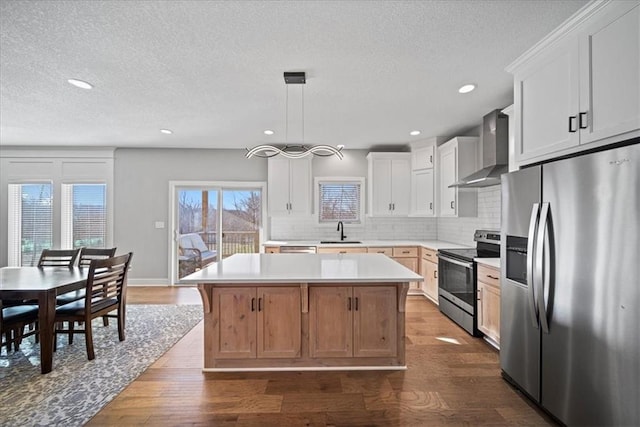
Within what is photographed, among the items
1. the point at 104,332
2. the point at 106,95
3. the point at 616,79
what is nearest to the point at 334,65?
the point at 616,79

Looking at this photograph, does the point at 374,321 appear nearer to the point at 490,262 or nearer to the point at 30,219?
the point at 490,262

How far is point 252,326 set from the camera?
98.3 inches

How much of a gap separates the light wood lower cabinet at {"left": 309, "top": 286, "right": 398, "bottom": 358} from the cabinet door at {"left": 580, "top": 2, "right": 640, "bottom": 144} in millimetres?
1718

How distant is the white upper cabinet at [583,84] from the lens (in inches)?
60.2

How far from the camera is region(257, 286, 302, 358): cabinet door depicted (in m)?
2.50

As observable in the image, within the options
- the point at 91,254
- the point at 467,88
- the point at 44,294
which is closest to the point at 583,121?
the point at 467,88

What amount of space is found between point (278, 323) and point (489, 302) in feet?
6.81

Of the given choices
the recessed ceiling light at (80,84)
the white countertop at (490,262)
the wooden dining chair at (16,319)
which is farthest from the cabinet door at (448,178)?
the wooden dining chair at (16,319)

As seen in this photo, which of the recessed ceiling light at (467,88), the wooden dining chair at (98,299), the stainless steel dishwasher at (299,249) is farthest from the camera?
the stainless steel dishwasher at (299,249)

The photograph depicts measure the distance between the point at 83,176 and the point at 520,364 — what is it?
6.80 m

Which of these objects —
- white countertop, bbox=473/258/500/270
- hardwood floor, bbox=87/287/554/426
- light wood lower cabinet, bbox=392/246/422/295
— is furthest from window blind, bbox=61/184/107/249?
white countertop, bbox=473/258/500/270

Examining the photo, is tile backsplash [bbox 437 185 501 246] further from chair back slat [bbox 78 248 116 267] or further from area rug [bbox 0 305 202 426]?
chair back slat [bbox 78 248 116 267]

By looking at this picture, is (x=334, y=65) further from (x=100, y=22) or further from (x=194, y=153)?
(x=194, y=153)

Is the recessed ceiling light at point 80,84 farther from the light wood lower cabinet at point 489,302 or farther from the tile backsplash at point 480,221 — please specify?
the tile backsplash at point 480,221
